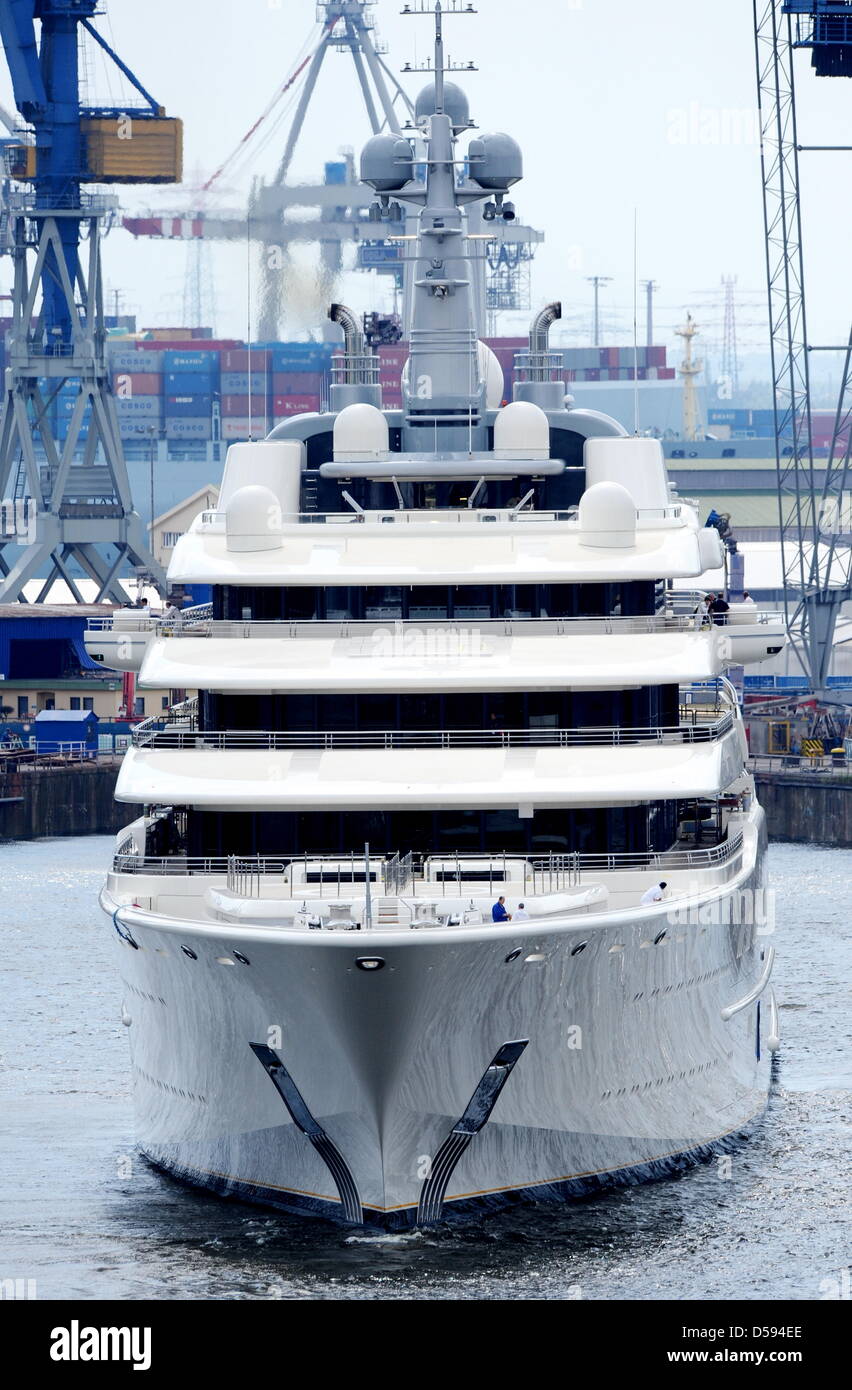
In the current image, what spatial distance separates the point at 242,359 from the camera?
154 metres

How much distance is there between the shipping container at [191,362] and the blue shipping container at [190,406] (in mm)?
1850

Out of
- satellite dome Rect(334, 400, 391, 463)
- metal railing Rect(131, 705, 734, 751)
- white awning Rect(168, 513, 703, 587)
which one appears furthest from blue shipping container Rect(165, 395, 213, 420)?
metal railing Rect(131, 705, 734, 751)

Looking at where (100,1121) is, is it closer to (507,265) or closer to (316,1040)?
(316,1040)

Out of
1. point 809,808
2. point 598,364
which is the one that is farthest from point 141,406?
point 809,808

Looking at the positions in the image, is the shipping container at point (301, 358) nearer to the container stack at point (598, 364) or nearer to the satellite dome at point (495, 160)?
the container stack at point (598, 364)

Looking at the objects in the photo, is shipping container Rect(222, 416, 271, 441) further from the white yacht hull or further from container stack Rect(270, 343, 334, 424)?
the white yacht hull

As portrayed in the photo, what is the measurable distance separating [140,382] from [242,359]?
9446mm

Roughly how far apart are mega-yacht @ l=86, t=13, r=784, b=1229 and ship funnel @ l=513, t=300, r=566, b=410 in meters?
3.61

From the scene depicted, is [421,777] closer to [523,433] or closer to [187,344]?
[523,433]

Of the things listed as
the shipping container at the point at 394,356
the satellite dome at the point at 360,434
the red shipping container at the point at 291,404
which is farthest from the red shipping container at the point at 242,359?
the satellite dome at the point at 360,434

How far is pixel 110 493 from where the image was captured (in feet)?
321

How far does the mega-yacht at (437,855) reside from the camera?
28.1 m

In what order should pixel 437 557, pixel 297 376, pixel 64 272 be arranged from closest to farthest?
pixel 437 557 < pixel 64 272 < pixel 297 376

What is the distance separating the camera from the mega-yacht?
92.1ft
